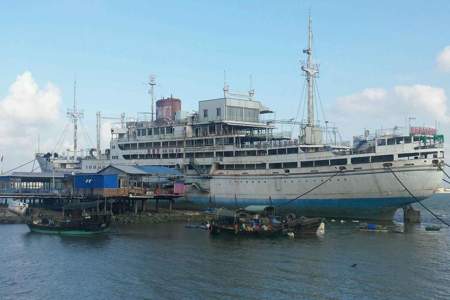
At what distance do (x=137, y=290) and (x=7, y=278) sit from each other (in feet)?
33.0

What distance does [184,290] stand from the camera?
33.0 meters

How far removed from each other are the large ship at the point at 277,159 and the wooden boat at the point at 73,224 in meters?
24.4

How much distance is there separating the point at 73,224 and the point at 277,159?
95.3 ft

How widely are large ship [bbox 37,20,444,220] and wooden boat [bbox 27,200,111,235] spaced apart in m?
24.4

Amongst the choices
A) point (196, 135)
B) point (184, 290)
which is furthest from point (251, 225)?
point (196, 135)

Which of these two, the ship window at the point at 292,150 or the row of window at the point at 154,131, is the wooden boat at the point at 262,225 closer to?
the ship window at the point at 292,150

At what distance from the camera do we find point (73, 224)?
58375 mm

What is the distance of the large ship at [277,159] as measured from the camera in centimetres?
6488

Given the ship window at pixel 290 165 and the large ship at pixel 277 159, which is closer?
the large ship at pixel 277 159

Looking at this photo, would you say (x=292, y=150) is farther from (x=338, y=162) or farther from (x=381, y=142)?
(x=381, y=142)

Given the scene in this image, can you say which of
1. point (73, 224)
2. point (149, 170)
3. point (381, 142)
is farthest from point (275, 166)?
point (73, 224)

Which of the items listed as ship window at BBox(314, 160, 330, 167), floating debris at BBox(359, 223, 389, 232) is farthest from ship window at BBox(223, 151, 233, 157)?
floating debris at BBox(359, 223, 389, 232)

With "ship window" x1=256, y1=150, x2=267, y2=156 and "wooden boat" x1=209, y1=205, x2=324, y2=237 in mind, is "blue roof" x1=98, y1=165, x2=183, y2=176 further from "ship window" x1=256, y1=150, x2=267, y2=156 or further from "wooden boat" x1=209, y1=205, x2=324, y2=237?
"wooden boat" x1=209, y1=205, x2=324, y2=237

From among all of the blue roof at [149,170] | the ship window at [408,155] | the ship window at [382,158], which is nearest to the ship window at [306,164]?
the ship window at [382,158]
